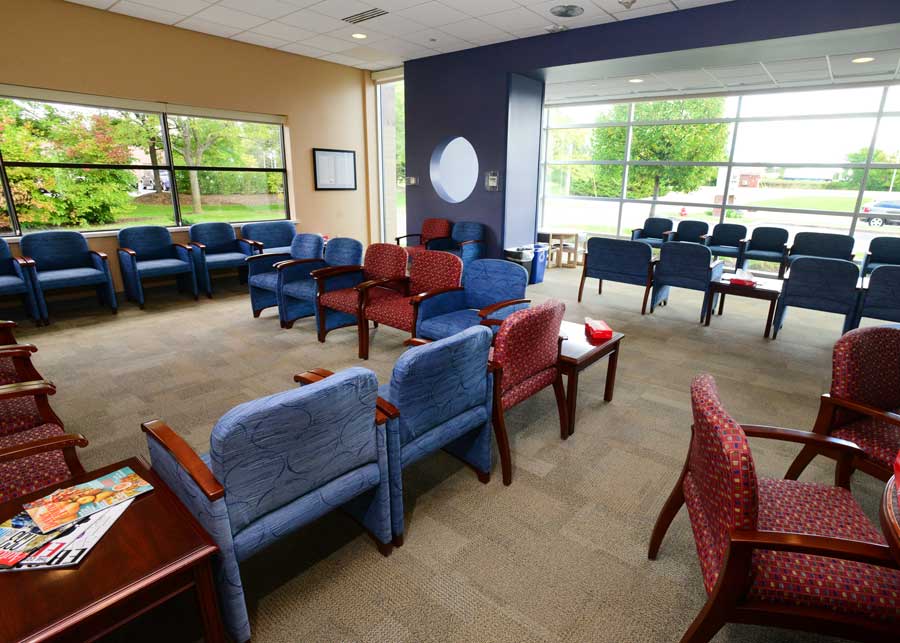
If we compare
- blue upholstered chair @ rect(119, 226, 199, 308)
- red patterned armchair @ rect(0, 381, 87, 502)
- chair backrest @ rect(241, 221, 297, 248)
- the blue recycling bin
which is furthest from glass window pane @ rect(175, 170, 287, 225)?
red patterned armchair @ rect(0, 381, 87, 502)

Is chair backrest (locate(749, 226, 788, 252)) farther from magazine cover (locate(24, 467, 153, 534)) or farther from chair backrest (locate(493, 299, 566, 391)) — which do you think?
magazine cover (locate(24, 467, 153, 534))

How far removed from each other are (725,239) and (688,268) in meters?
2.25

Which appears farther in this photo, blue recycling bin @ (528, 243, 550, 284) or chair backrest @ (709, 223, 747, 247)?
chair backrest @ (709, 223, 747, 247)

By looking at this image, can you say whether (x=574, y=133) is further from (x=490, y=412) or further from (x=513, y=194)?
(x=490, y=412)

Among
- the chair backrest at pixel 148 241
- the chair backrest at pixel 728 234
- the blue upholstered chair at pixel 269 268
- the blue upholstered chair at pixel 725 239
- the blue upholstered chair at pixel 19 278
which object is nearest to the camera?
the blue upholstered chair at pixel 19 278

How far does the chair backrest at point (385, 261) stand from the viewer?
12.8 ft

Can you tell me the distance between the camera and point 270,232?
623 cm

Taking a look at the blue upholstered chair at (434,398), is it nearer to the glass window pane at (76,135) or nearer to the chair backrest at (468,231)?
the chair backrest at (468,231)

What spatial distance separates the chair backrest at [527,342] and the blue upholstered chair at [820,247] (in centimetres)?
450

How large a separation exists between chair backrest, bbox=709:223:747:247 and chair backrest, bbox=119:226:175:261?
6.77 m

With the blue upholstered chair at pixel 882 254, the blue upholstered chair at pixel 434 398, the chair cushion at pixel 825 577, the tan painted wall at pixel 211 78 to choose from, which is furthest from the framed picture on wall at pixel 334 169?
the chair cushion at pixel 825 577

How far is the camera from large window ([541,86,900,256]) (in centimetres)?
607

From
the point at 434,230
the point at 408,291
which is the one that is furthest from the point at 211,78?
the point at 408,291

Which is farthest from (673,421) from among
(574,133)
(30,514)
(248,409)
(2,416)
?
(574,133)
